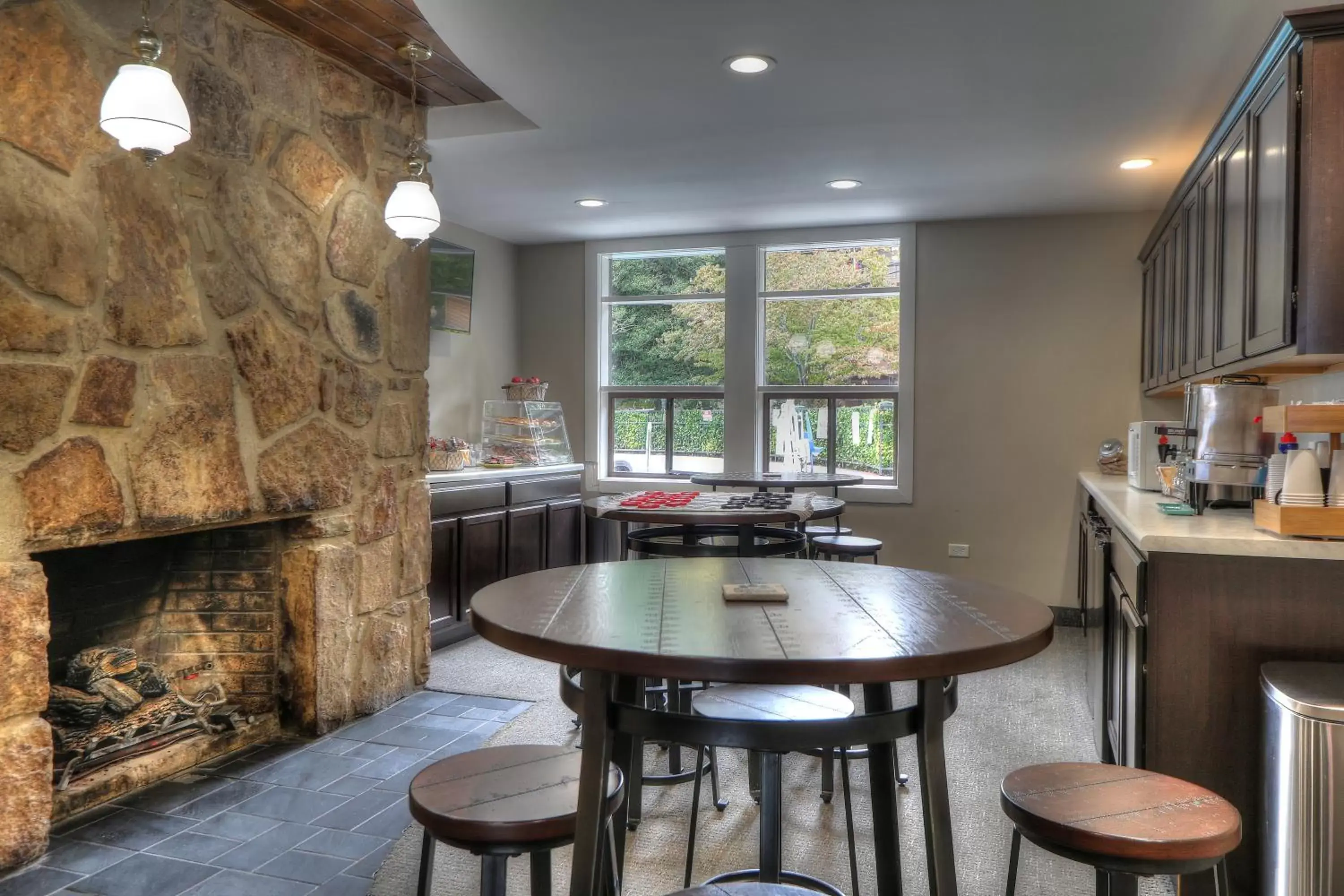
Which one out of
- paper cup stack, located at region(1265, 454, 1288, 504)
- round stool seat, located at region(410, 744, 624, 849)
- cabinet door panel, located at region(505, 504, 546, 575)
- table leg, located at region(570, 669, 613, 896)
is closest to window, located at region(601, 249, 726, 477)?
cabinet door panel, located at region(505, 504, 546, 575)

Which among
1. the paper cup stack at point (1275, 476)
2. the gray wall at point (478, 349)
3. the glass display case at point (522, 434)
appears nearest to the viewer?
the paper cup stack at point (1275, 476)

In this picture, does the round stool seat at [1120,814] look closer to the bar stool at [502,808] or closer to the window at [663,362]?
the bar stool at [502,808]

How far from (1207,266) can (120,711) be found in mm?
4022

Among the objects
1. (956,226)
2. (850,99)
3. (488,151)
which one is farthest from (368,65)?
Answer: (956,226)

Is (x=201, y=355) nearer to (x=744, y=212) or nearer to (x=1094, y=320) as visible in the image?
(x=744, y=212)

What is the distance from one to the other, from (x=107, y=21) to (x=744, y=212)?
11.9 feet

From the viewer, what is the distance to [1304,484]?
7.18 ft

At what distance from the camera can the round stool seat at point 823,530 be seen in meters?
4.73

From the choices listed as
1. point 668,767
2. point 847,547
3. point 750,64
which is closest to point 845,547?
point 847,547

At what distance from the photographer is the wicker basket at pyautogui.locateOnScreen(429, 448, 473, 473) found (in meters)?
4.88

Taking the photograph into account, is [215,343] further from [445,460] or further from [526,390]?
[526,390]

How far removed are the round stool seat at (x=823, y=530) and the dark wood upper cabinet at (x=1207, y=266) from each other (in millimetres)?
1860

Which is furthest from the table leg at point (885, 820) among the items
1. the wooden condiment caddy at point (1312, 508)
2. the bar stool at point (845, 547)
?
the bar stool at point (845, 547)

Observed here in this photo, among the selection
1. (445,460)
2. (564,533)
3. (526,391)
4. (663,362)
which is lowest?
(564,533)
